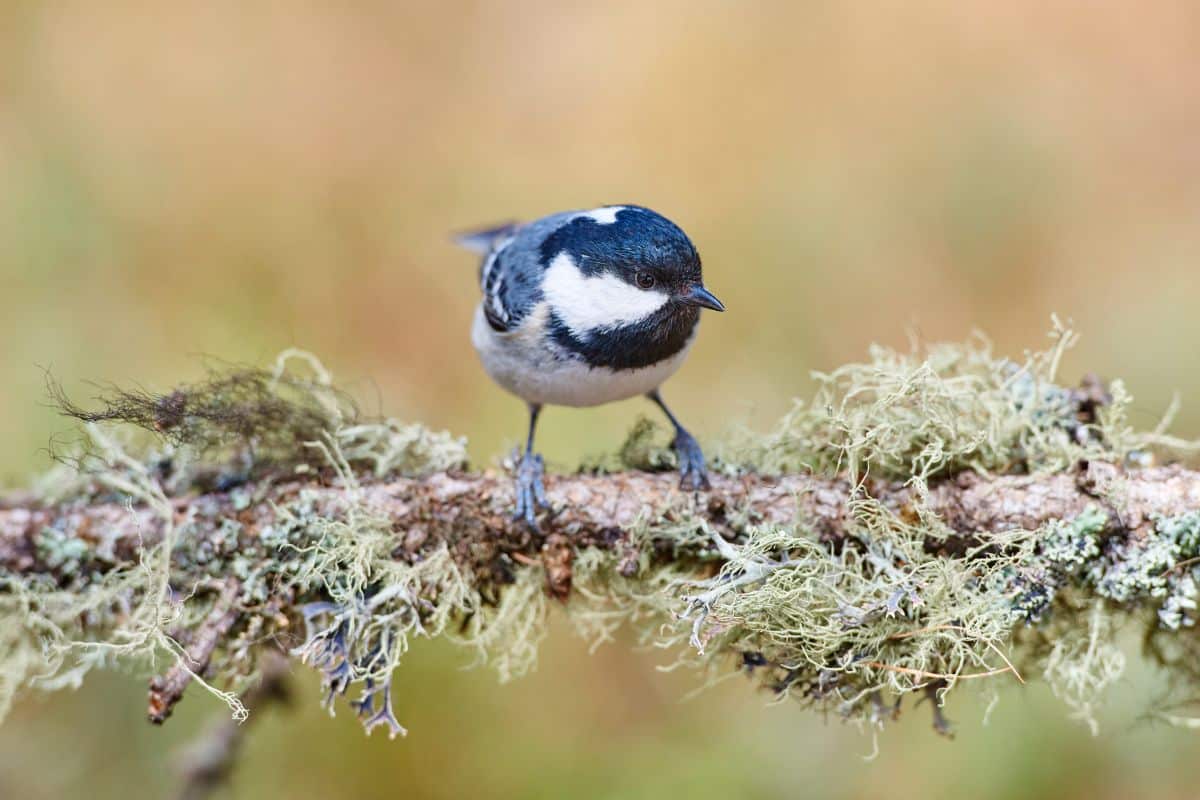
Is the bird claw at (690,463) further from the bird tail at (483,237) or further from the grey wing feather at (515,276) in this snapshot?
the bird tail at (483,237)

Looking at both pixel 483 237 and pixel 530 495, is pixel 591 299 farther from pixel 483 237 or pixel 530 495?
pixel 483 237

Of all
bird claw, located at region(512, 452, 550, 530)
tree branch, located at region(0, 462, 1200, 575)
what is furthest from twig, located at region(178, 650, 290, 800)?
bird claw, located at region(512, 452, 550, 530)

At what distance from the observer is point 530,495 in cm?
246

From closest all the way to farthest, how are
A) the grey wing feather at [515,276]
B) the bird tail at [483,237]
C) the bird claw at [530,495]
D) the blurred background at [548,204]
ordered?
the bird claw at [530,495] < the grey wing feather at [515,276] < the blurred background at [548,204] < the bird tail at [483,237]

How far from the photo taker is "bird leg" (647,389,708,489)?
2.48m

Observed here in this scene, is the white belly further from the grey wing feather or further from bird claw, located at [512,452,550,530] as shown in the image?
bird claw, located at [512,452,550,530]

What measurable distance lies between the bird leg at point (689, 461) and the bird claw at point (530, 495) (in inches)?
13.5

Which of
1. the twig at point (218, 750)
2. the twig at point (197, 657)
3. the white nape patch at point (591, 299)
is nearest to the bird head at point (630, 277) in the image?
the white nape patch at point (591, 299)

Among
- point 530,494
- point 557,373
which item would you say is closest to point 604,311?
point 557,373

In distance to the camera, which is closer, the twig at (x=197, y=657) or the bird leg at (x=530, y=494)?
the twig at (x=197, y=657)

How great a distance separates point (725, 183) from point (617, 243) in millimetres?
2357

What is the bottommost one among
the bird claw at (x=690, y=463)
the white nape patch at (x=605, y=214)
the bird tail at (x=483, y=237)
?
the bird claw at (x=690, y=463)

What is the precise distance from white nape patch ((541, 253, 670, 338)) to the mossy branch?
475 mm

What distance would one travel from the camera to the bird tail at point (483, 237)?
429 cm
